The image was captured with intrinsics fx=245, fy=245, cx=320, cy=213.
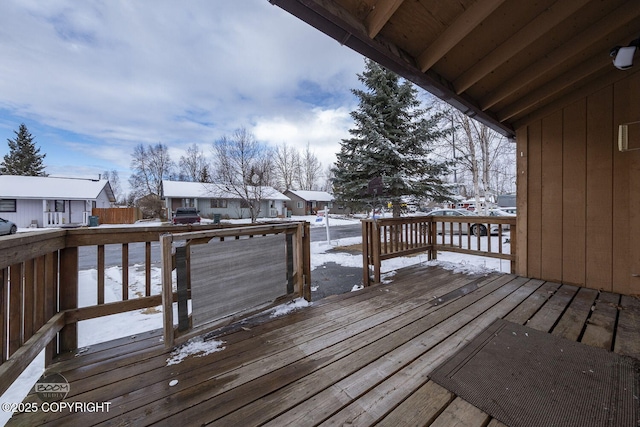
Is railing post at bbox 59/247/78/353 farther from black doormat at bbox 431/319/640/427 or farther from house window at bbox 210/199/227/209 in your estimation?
house window at bbox 210/199/227/209

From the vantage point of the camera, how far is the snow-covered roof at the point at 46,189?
15.6 metres

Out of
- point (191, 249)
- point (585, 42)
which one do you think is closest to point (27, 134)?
point (191, 249)

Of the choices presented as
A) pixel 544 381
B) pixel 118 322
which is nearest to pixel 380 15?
pixel 544 381

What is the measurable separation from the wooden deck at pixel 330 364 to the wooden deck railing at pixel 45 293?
0.23 metres

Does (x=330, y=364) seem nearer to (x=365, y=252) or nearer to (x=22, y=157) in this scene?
(x=365, y=252)

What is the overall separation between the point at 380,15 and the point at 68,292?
3213 millimetres

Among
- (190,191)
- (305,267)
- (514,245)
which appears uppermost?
(190,191)

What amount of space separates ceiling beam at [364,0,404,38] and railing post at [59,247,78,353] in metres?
2.93

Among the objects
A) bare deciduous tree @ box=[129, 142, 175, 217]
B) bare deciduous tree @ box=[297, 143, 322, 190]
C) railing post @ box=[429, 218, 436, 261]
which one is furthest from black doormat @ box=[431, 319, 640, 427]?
bare deciduous tree @ box=[297, 143, 322, 190]

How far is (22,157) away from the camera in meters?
26.6

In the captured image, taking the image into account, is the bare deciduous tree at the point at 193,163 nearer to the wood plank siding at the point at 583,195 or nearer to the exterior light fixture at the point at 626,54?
the wood plank siding at the point at 583,195

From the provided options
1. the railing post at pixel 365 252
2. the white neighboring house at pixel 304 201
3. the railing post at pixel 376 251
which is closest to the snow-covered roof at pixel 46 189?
the white neighboring house at pixel 304 201

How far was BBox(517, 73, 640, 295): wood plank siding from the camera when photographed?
2746 millimetres

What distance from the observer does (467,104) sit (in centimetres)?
300
